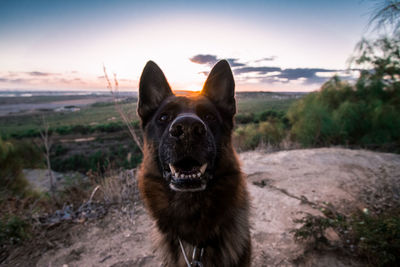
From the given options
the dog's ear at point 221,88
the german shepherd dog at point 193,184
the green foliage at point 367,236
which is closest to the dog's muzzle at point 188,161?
the german shepherd dog at point 193,184

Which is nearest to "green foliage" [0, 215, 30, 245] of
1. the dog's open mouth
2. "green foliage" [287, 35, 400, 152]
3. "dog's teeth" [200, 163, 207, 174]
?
the dog's open mouth

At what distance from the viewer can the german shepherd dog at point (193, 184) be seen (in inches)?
67.1

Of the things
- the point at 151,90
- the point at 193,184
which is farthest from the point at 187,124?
the point at 151,90

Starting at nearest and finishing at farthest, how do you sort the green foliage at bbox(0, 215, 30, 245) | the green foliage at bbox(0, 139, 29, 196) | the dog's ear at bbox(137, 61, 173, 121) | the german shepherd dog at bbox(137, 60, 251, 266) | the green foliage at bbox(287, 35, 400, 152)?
1. the german shepherd dog at bbox(137, 60, 251, 266)
2. the dog's ear at bbox(137, 61, 173, 121)
3. the green foliage at bbox(0, 215, 30, 245)
4. the green foliage at bbox(0, 139, 29, 196)
5. the green foliage at bbox(287, 35, 400, 152)

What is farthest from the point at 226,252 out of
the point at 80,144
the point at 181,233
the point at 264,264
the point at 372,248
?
the point at 80,144

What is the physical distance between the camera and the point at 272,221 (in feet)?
11.0

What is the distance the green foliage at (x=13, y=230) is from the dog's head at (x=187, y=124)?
236cm

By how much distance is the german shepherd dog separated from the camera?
1.70 metres

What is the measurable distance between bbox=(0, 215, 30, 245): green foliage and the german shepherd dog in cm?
220

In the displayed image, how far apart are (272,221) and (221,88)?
2.42 meters

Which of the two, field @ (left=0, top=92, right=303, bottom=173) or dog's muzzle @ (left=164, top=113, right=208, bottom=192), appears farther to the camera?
field @ (left=0, top=92, right=303, bottom=173)

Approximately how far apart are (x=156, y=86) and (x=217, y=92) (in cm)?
70

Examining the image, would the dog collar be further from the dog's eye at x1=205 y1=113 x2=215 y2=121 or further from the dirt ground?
the dog's eye at x1=205 y1=113 x2=215 y2=121

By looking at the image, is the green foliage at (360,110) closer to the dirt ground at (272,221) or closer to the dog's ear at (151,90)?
the dirt ground at (272,221)
